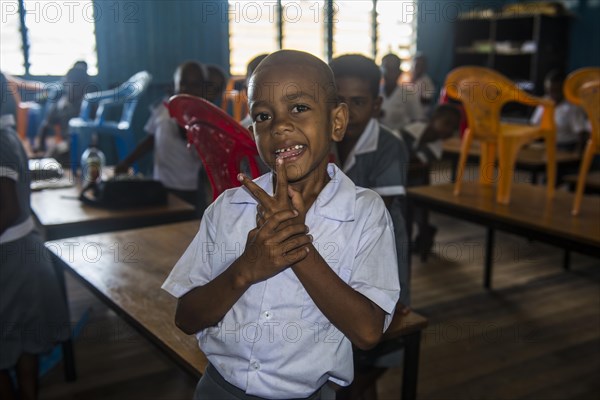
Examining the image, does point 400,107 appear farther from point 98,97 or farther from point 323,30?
point 323,30

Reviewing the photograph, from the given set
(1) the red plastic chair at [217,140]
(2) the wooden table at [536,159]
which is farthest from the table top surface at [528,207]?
(1) the red plastic chair at [217,140]

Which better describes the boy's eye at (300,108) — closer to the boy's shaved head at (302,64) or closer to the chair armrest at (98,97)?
the boy's shaved head at (302,64)

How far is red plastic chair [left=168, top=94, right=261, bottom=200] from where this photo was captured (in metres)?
1.33

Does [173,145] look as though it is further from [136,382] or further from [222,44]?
[222,44]

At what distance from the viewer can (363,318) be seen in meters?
0.84

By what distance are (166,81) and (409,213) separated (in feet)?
11.5

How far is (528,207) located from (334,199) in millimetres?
1755

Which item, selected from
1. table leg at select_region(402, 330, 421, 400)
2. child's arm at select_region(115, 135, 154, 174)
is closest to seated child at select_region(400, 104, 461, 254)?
child's arm at select_region(115, 135, 154, 174)

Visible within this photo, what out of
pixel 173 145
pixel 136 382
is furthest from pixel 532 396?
pixel 173 145

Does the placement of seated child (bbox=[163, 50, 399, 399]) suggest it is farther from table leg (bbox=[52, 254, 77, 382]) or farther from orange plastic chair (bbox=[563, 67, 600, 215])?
orange plastic chair (bbox=[563, 67, 600, 215])

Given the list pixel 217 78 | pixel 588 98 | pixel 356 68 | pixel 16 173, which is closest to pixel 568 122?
pixel 588 98

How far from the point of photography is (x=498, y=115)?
265cm

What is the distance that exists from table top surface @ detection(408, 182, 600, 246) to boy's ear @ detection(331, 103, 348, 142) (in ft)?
4.50

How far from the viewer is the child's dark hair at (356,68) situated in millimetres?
1601
